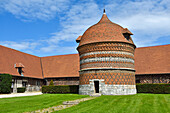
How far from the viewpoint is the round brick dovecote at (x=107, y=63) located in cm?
2256

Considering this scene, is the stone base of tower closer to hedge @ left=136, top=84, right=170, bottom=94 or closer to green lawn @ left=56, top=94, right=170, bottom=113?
hedge @ left=136, top=84, right=170, bottom=94

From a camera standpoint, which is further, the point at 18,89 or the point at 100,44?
the point at 18,89

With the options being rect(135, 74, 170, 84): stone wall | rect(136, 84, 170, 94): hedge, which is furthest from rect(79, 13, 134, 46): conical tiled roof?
rect(135, 74, 170, 84): stone wall

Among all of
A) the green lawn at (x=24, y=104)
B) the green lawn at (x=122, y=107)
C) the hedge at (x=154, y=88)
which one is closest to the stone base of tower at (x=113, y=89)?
the hedge at (x=154, y=88)

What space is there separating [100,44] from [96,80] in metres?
4.77

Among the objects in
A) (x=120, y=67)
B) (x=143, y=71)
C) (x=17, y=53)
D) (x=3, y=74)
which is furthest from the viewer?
(x=17, y=53)

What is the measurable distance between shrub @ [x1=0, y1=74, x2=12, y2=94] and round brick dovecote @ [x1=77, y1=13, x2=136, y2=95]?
12404 millimetres

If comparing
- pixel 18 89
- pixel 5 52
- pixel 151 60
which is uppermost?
pixel 5 52

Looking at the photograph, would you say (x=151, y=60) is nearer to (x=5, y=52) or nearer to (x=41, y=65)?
(x=41, y=65)

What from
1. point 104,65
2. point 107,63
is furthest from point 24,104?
point 107,63

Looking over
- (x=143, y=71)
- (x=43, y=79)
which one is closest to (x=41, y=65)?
(x=43, y=79)

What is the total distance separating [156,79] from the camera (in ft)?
97.1

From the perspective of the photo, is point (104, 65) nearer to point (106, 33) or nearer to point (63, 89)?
point (106, 33)

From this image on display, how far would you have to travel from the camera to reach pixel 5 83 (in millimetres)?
A: 28188
